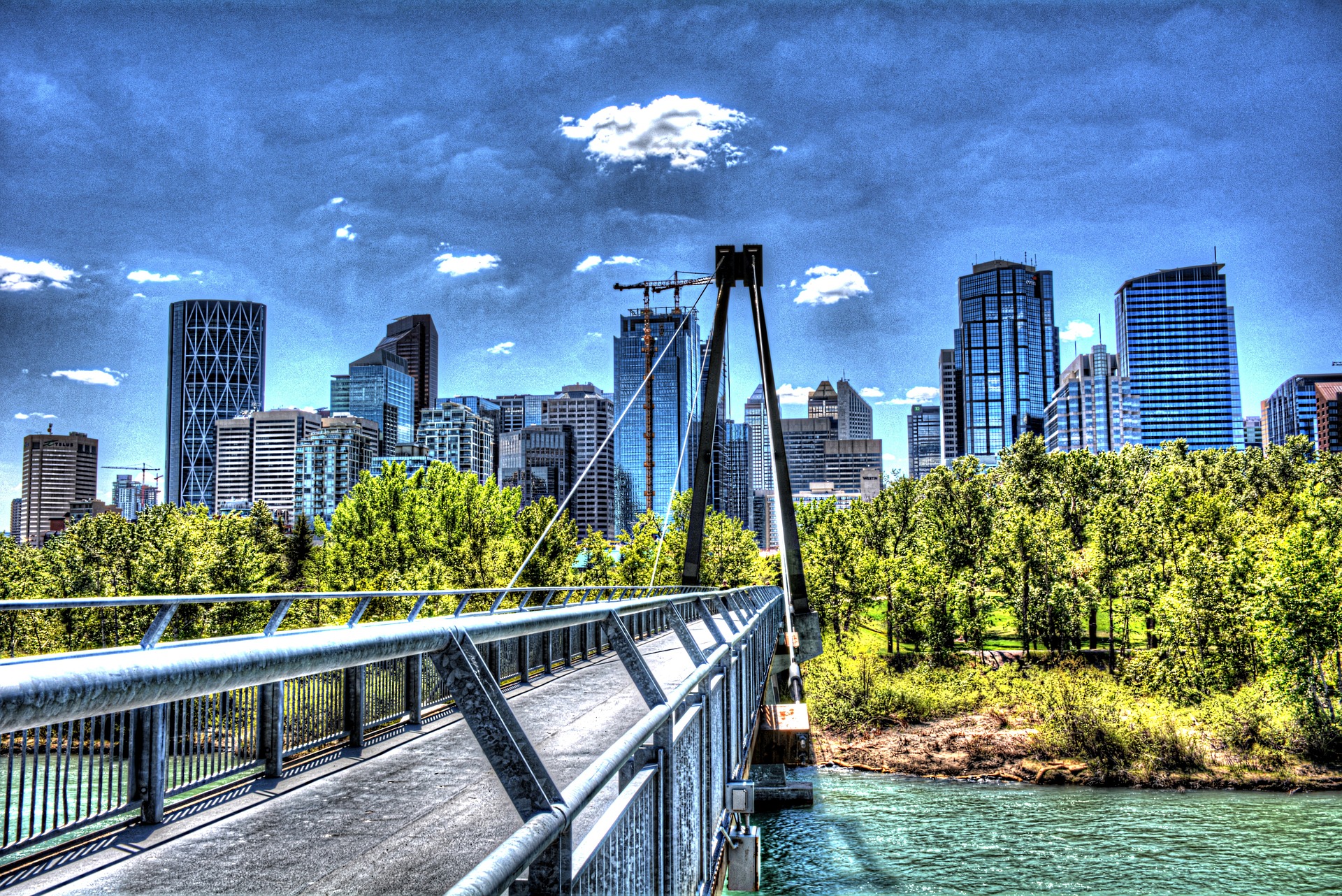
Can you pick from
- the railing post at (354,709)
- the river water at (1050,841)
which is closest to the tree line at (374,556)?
the river water at (1050,841)

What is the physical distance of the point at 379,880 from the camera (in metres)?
5.14

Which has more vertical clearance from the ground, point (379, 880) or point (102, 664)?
point (102, 664)

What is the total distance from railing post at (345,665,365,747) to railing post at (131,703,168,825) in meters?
2.73

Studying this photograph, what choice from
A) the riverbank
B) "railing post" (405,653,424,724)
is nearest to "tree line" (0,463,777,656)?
the riverbank

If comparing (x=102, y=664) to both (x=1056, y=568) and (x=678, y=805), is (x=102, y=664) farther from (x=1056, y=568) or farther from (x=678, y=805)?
(x=1056, y=568)

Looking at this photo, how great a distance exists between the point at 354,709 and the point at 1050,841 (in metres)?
24.0

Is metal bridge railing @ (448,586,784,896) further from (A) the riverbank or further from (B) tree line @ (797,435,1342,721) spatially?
(B) tree line @ (797,435,1342,721)

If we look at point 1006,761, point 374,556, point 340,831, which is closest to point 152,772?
point 340,831

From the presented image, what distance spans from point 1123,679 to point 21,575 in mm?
52318

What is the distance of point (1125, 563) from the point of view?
51.0 metres

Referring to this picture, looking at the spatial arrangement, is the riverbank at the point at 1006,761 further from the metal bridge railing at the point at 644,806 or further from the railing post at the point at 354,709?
the railing post at the point at 354,709

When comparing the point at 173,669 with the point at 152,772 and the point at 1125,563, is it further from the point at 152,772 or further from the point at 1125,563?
Answer: the point at 1125,563

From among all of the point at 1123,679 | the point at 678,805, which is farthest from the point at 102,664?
the point at 1123,679

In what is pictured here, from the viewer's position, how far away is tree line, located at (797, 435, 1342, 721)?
37500 millimetres
